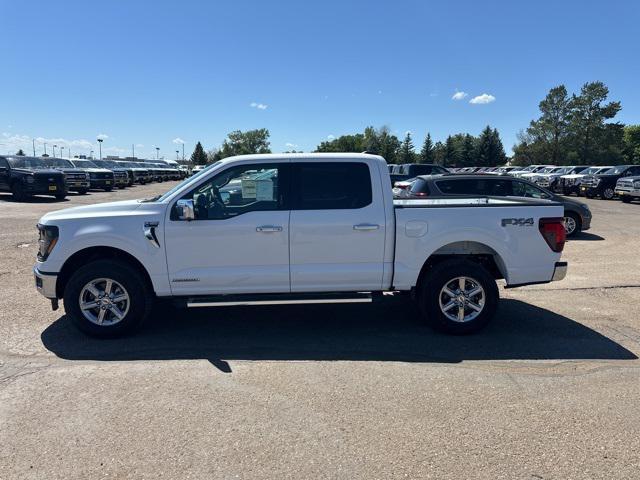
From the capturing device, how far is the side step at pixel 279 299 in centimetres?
510

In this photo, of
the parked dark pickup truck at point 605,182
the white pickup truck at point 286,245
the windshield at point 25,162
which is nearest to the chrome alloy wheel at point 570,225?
the white pickup truck at point 286,245

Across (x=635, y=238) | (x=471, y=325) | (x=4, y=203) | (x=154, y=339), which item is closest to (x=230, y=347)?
(x=154, y=339)

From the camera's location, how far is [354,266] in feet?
17.1

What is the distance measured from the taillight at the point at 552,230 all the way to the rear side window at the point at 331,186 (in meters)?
1.95

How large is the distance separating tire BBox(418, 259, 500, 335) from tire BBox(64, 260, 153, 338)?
301 centimetres

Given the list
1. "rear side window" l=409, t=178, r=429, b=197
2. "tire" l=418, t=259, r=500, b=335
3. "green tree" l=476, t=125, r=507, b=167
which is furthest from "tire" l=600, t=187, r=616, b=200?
"green tree" l=476, t=125, r=507, b=167

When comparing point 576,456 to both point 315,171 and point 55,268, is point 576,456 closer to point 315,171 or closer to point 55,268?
point 315,171

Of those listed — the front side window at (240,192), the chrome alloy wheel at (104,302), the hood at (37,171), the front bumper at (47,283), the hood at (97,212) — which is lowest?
the chrome alloy wheel at (104,302)

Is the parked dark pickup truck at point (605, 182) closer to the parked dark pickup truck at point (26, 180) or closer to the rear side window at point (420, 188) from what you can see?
the rear side window at point (420, 188)

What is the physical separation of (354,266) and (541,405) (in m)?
2.20

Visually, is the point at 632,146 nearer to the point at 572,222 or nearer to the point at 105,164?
the point at 105,164

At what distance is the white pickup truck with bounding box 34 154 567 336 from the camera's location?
16.5 feet

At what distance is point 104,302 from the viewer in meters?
5.09

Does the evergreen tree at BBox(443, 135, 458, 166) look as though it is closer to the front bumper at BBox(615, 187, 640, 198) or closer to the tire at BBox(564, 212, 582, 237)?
the front bumper at BBox(615, 187, 640, 198)
